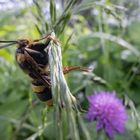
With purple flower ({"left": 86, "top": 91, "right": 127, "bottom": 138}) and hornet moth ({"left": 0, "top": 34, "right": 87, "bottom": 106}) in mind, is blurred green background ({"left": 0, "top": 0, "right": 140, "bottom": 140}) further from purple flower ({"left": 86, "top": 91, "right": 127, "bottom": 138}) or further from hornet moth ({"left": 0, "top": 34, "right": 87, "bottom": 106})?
hornet moth ({"left": 0, "top": 34, "right": 87, "bottom": 106})

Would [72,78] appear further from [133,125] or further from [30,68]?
[30,68]

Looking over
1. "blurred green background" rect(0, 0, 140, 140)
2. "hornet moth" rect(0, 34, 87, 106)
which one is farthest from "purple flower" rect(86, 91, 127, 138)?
"hornet moth" rect(0, 34, 87, 106)

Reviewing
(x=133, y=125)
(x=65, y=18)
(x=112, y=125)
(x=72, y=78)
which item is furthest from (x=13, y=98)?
(x=65, y=18)

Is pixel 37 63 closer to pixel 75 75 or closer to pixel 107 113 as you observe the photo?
pixel 107 113

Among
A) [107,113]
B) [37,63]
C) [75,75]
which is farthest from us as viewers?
[75,75]

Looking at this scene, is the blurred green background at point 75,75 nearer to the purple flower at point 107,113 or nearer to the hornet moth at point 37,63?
the purple flower at point 107,113

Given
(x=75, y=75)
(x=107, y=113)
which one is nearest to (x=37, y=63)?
(x=107, y=113)
